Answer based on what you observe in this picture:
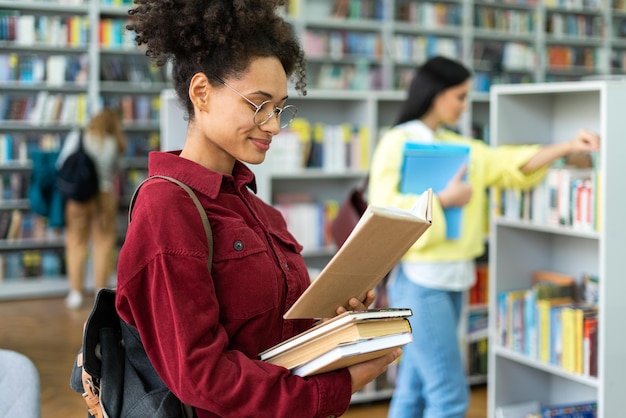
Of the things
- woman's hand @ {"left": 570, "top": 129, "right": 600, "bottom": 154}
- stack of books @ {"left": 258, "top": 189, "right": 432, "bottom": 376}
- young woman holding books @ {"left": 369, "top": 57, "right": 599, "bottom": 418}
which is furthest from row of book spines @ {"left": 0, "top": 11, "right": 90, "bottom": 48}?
stack of books @ {"left": 258, "top": 189, "right": 432, "bottom": 376}

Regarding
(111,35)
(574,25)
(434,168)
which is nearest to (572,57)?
(574,25)

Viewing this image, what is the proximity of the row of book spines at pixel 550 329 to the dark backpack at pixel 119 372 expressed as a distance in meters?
1.96

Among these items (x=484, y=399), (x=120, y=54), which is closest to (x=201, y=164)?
(x=484, y=399)

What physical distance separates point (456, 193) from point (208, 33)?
158 cm

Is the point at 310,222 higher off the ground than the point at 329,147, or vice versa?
the point at 329,147

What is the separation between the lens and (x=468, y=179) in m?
2.91

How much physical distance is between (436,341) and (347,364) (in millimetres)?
1408

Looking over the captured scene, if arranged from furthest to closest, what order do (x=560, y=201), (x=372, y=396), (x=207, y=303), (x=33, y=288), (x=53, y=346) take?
1. (x=33, y=288)
2. (x=53, y=346)
3. (x=372, y=396)
4. (x=560, y=201)
5. (x=207, y=303)

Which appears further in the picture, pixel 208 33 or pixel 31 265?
pixel 31 265

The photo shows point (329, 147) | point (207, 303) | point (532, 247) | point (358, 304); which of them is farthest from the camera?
point (329, 147)

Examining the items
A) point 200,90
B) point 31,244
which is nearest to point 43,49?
point 31,244

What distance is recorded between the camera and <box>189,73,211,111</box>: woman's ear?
133cm

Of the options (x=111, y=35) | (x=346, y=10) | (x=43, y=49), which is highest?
(x=346, y=10)

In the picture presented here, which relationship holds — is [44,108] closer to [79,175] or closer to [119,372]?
[79,175]
